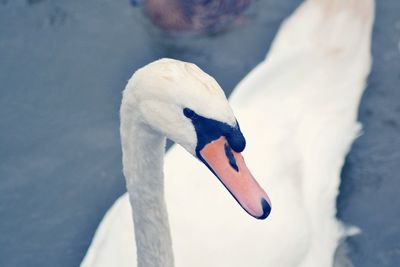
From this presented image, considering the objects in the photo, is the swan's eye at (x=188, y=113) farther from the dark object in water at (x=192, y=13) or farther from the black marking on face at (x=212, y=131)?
the dark object in water at (x=192, y=13)

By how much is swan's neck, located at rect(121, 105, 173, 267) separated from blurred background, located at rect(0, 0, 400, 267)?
1791mm

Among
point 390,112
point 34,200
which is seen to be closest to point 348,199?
point 390,112

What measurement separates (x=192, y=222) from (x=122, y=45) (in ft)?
8.39

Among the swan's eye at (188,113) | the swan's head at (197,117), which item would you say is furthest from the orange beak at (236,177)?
the swan's eye at (188,113)

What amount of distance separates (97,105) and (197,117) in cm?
339

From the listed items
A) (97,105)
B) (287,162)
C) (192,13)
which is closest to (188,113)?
(287,162)

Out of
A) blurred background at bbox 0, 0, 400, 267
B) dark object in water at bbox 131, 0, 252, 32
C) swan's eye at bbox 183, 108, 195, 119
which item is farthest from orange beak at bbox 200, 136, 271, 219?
dark object in water at bbox 131, 0, 252, 32

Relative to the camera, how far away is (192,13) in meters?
6.59

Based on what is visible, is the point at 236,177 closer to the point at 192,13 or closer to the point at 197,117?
the point at 197,117

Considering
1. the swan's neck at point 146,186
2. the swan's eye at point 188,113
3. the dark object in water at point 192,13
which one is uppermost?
the dark object in water at point 192,13

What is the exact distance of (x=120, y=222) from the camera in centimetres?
483

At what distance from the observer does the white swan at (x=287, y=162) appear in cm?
457

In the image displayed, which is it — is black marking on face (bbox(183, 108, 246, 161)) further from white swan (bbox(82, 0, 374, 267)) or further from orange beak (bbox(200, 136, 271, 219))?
white swan (bbox(82, 0, 374, 267))

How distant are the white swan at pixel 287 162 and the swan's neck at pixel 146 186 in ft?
1.56
